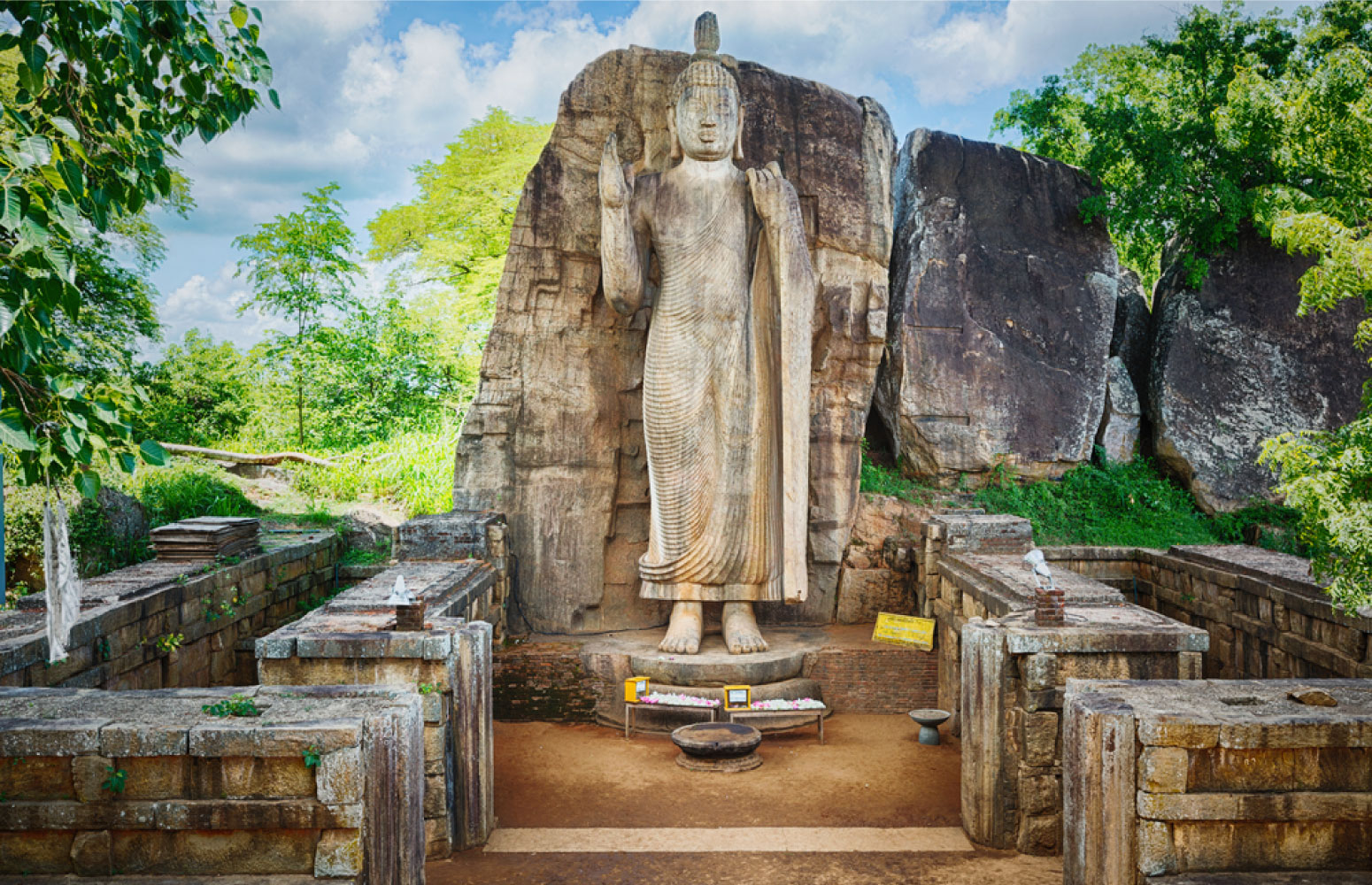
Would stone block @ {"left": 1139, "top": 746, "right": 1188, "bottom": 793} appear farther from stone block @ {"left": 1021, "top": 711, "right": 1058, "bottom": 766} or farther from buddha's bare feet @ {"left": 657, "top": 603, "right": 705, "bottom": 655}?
buddha's bare feet @ {"left": 657, "top": 603, "right": 705, "bottom": 655}

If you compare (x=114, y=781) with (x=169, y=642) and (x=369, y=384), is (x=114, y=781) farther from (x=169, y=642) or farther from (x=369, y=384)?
(x=369, y=384)

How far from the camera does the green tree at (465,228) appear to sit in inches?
652

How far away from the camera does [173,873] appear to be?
139 inches

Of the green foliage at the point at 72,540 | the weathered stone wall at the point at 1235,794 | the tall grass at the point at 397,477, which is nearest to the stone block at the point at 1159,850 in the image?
the weathered stone wall at the point at 1235,794

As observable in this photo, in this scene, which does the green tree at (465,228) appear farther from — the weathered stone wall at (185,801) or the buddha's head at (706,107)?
the weathered stone wall at (185,801)

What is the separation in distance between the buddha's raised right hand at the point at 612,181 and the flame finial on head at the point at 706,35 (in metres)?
1.10

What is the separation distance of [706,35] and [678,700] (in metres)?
4.97

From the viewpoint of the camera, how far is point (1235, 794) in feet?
12.3

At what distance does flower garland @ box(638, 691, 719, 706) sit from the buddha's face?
3.98 meters

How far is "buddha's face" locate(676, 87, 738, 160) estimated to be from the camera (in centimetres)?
759

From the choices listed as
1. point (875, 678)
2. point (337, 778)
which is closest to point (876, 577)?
point (875, 678)

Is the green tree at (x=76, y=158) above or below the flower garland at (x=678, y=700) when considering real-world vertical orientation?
above

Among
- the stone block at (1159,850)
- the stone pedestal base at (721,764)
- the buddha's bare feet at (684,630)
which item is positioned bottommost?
the stone pedestal base at (721,764)

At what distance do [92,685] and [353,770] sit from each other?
2.71m
